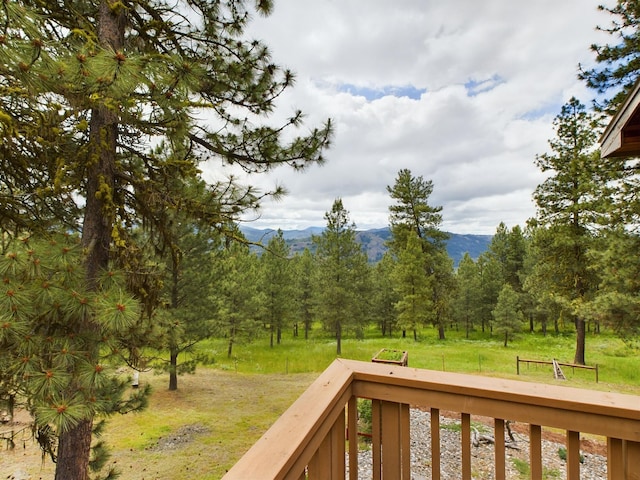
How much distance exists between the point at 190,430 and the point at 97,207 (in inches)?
271

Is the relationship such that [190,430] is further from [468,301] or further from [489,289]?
[489,289]

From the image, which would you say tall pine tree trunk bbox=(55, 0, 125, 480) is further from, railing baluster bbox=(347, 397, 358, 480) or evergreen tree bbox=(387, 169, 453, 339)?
evergreen tree bbox=(387, 169, 453, 339)

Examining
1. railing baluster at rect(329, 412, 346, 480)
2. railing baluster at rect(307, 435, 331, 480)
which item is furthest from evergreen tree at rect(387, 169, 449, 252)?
railing baluster at rect(307, 435, 331, 480)

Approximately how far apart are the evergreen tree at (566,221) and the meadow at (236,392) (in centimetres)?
216

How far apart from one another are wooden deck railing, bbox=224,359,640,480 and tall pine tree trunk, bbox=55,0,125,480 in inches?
90.6

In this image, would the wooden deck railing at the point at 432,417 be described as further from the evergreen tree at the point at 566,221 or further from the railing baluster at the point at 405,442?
the evergreen tree at the point at 566,221

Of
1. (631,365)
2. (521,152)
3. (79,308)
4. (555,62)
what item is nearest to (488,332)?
(631,365)

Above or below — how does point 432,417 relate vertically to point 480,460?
above

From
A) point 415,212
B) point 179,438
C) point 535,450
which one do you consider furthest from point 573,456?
point 415,212

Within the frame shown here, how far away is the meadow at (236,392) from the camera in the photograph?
632 cm

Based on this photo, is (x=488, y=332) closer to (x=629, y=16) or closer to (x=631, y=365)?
(x=631, y=365)

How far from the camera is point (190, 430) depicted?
303 inches

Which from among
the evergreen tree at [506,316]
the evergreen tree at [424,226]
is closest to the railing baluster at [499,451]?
the evergreen tree at [424,226]

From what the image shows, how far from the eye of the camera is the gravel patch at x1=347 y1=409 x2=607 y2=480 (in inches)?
179
